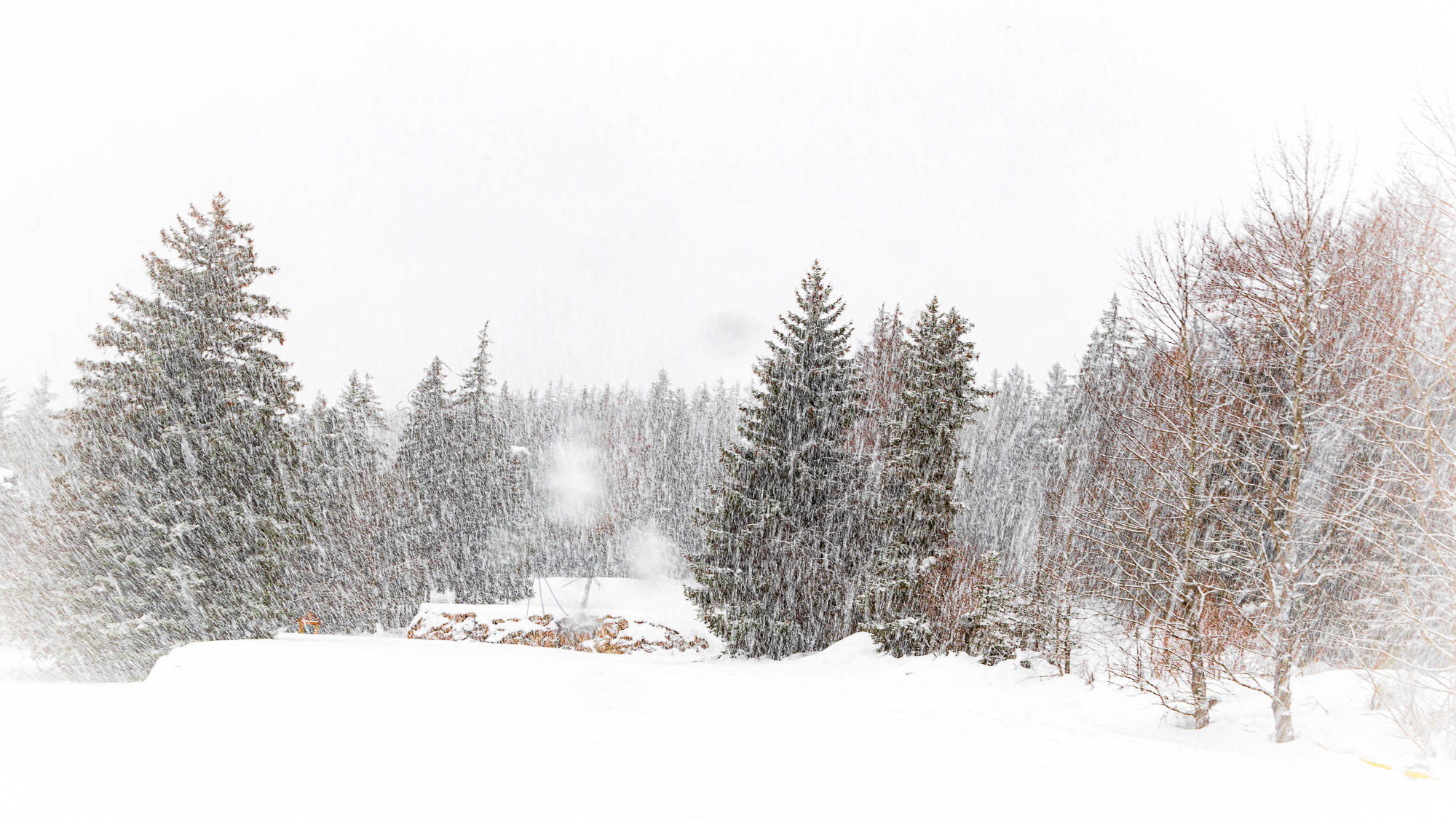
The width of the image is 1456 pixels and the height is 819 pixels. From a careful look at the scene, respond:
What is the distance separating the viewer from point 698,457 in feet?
173

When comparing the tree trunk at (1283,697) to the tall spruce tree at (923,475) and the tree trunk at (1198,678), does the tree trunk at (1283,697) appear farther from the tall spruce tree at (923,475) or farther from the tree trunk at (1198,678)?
the tall spruce tree at (923,475)

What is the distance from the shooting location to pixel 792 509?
1786 centimetres

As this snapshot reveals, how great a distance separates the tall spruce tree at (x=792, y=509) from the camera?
57.2ft

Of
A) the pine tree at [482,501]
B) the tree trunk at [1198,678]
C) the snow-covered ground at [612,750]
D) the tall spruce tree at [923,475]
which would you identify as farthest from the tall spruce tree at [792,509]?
the pine tree at [482,501]

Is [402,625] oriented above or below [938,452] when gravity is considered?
below

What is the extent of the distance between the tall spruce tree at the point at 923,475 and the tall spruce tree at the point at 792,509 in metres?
1.78

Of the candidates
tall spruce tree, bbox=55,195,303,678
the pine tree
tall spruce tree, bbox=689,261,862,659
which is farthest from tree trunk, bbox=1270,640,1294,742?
the pine tree

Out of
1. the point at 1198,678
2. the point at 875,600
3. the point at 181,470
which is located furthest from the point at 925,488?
the point at 181,470

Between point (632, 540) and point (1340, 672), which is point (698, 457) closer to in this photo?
point (632, 540)

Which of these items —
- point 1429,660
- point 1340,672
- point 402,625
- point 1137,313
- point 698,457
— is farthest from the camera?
point 698,457

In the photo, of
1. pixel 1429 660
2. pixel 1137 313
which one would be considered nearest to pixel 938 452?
pixel 1137 313

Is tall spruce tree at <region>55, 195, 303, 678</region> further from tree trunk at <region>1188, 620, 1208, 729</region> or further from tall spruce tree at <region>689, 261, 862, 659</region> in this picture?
tree trunk at <region>1188, 620, 1208, 729</region>

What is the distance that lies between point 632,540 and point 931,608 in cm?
3684

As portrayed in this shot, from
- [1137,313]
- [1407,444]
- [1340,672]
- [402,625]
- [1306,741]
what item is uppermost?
[1137,313]
